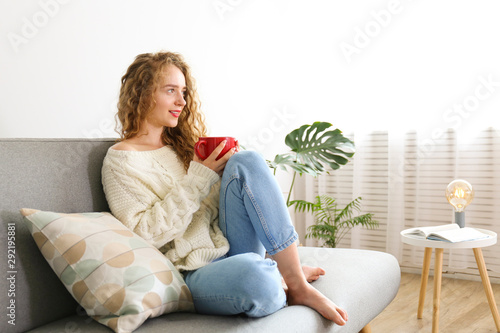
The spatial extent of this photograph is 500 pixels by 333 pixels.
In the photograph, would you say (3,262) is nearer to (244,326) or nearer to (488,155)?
(244,326)

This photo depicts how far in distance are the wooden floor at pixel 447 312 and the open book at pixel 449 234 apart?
0.43 metres

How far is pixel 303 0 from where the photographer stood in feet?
11.7

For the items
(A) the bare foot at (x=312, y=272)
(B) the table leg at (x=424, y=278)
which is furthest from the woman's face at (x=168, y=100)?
(B) the table leg at (x=424, y=278)

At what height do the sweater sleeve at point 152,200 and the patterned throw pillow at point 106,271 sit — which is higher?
the sweater sleeve at point 152,200

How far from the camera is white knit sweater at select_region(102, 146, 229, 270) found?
149 cm

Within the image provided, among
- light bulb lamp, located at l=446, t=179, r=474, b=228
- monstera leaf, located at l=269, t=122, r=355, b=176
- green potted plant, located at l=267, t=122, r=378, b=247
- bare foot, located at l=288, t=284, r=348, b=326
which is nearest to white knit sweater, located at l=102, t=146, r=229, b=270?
bare foot, located at l=288, t=284, r=348, b=326

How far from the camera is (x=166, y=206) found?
1.51 m

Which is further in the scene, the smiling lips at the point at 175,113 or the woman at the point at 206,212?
the smiling lips at the point at 175,113

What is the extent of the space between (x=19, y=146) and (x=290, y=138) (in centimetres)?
166

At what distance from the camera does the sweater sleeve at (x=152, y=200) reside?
148 centimetres

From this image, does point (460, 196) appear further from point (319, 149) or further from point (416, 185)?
point (416, 185)

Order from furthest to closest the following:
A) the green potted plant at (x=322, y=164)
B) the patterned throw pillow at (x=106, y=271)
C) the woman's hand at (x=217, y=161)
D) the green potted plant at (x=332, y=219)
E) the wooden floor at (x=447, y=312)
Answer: the green potted plant at (x=332, y=219)
the green potted plant at (x=322, y=164)
the wooden floor at (x=447, y=312)
the woman's hand at (x=217, y=161)
the patterned throw pillow at (x=106, y=271)

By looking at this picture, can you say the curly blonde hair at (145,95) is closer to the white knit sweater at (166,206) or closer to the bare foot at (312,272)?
the white knit sweater at (166,206)

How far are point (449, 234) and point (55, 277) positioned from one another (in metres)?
1.59
